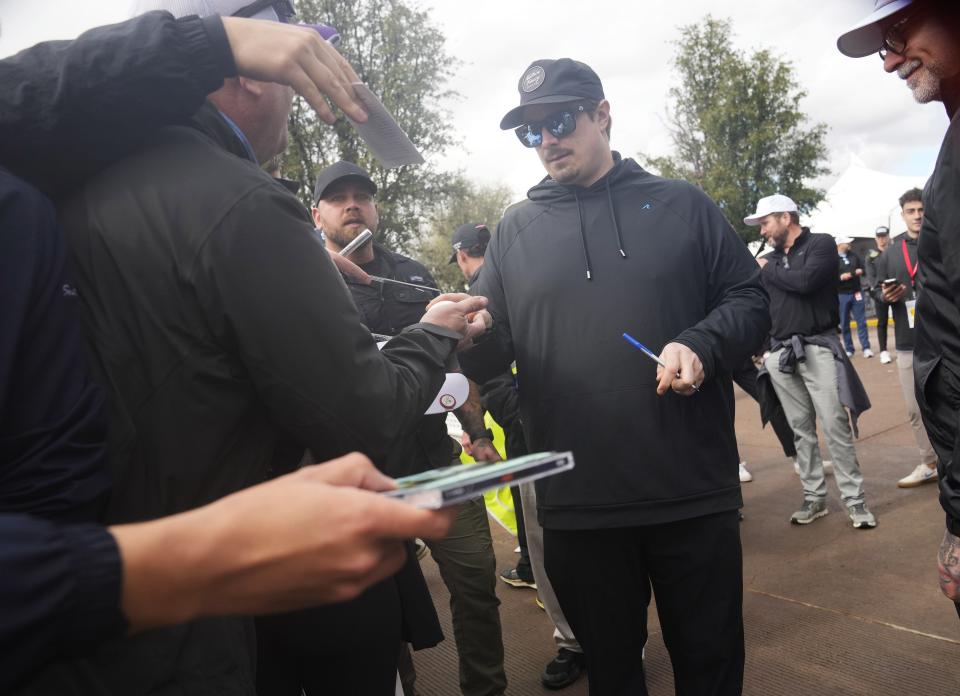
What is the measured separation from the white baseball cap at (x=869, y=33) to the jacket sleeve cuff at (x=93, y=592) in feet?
7.22

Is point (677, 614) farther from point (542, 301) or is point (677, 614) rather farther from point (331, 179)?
point (331, 179)

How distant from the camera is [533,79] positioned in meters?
2.83

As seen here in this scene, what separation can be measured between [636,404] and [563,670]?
6.17 feet

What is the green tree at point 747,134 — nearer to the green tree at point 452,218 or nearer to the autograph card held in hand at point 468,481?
the green tree at point 452,218

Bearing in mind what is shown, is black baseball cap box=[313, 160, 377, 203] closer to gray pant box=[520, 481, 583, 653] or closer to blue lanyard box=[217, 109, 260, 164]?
gray pant box=[520, 481, 583, 653]

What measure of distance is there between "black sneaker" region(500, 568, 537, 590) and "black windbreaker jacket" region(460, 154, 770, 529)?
2631 mm

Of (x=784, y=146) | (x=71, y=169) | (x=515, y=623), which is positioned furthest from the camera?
(x=784, y=146)

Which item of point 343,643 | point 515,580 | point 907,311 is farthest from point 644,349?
point 907,311

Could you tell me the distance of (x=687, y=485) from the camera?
2.37 m

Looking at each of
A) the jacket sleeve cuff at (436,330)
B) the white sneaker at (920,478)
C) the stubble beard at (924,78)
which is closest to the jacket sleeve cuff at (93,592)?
the jacket sleeve cuff at (436,330)

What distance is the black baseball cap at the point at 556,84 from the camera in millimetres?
2773

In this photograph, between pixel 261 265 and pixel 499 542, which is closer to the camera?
pixel 261 265

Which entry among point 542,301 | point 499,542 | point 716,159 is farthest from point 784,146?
point 542,301

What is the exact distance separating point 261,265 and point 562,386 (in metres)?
1.49
